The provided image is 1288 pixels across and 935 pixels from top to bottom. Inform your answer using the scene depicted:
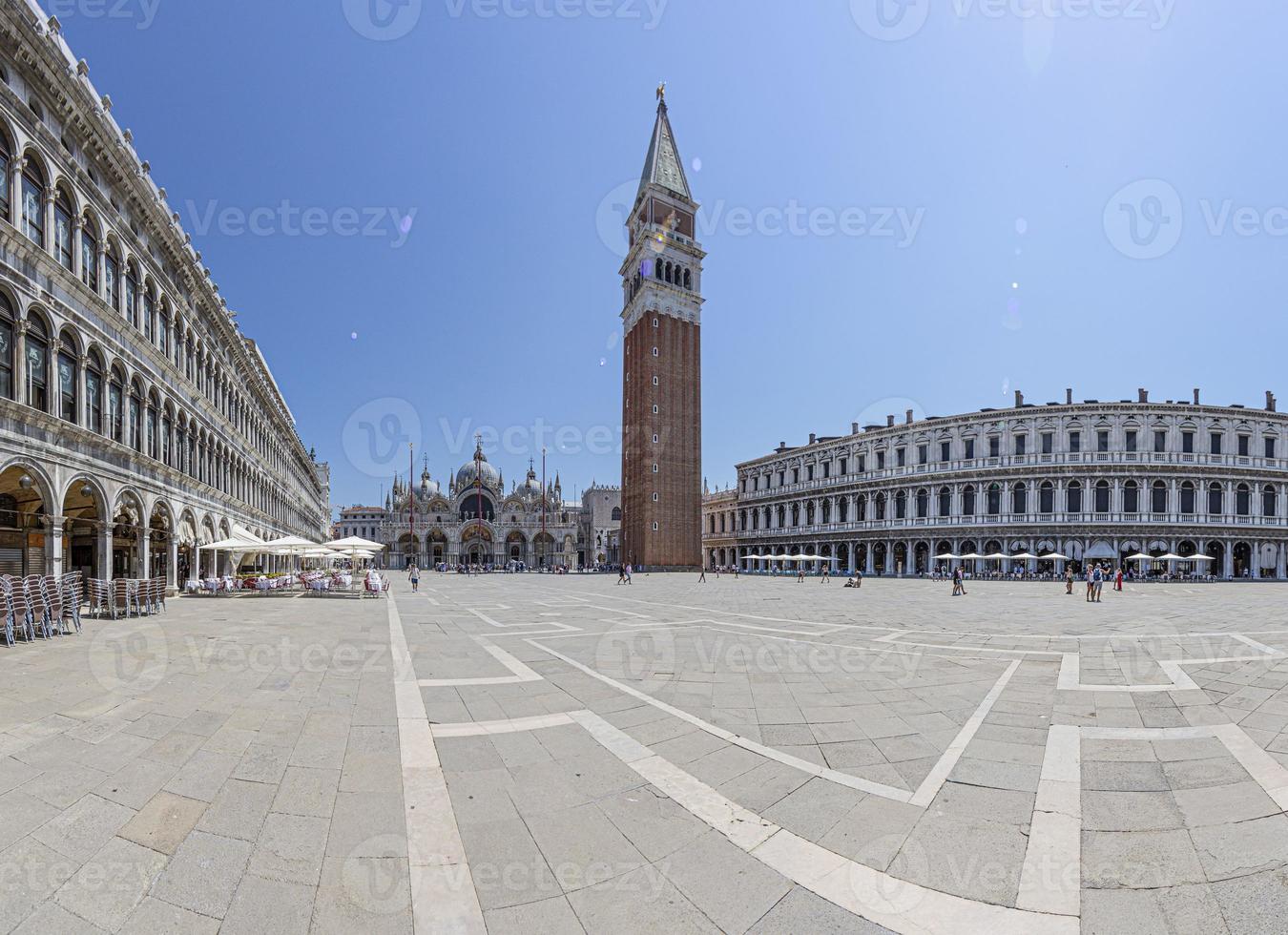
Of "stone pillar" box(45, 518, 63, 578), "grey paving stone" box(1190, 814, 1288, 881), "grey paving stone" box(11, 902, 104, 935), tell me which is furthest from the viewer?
"stone pillar" box(45, 518, 63, 578)

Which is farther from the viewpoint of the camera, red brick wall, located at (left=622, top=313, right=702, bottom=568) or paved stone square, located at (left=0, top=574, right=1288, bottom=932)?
red brick wall, located at (left=622, top=313, right=702, bottom=568)

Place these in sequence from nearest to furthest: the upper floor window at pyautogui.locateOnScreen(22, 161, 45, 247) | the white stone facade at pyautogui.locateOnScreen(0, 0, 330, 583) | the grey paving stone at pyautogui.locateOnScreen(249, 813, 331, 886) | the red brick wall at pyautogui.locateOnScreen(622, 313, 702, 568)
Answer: the grey paving stone at pyautogui.locateOnScreen(249, 813, 331, 886) → the white stone facade at pyautogui.locateOnScreen(0, 0, 330, 583) → the upper floor window at pyautogui.locateOnScreen(22, 161, 45, 247) → the red brick wall at pyautogui.locateOnScreen(622, 313, 702, 568)

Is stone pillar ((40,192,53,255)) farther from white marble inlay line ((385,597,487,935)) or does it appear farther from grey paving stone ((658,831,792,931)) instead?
grey paving stone ((658,831,792,931))

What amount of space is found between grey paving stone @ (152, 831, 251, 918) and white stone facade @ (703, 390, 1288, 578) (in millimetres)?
57060

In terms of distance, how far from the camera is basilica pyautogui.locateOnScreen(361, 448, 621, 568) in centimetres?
9881

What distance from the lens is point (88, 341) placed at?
57.0ft

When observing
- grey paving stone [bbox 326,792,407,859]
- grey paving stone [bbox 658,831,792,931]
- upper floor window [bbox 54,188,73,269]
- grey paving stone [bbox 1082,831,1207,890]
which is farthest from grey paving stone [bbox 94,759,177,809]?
upper floor window [bbox 54,188,73,269]

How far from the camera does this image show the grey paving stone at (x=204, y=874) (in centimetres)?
335

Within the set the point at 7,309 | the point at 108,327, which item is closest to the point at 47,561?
the point at 7,309

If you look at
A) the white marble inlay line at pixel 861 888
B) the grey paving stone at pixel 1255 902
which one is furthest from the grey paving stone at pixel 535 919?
the grey paving stone at pixel 1255 902

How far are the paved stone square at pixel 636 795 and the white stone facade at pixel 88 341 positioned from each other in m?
8.70

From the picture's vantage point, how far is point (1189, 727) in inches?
256

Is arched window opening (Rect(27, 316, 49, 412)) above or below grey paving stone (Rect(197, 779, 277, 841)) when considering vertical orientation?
above

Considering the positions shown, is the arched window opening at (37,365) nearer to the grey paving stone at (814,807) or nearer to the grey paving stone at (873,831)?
the grey paving stone at (814,807)
